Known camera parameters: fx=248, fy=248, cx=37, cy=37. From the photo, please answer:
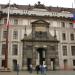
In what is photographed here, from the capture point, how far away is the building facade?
52562 millimetres

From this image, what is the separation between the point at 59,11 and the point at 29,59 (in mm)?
13709

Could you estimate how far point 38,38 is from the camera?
177 ft

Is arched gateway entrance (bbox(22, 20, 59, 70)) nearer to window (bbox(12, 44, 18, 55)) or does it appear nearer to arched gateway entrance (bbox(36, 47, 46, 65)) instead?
arched gateway entrance (bbox(36, 47, 46, 65))

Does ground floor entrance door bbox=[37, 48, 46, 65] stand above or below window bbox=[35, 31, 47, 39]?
below

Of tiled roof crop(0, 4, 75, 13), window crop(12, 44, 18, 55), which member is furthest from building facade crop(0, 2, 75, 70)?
tiled roof crop(0, 4, 75, 13)

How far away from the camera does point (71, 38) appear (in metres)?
56.0

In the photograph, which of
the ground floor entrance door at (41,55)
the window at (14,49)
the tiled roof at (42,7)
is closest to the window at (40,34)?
the ground floor entrance door at (41,55)

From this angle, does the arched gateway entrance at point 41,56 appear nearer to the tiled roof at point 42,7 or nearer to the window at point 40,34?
the window at point 40,34

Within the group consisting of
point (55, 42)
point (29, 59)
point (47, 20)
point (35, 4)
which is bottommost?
point (29, 59)

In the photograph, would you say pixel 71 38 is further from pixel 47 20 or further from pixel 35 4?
pixel 35 4

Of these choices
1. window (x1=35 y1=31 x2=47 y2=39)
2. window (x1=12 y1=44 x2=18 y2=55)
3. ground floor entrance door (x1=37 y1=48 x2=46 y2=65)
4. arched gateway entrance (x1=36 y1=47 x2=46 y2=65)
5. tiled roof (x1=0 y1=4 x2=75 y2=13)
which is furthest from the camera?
tiled roof (x1=0 y1=4 x2=75 y2=13)

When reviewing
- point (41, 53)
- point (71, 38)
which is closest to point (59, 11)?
point (71, 38)

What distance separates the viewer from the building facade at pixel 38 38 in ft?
172

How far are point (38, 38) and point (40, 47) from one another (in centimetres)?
203
